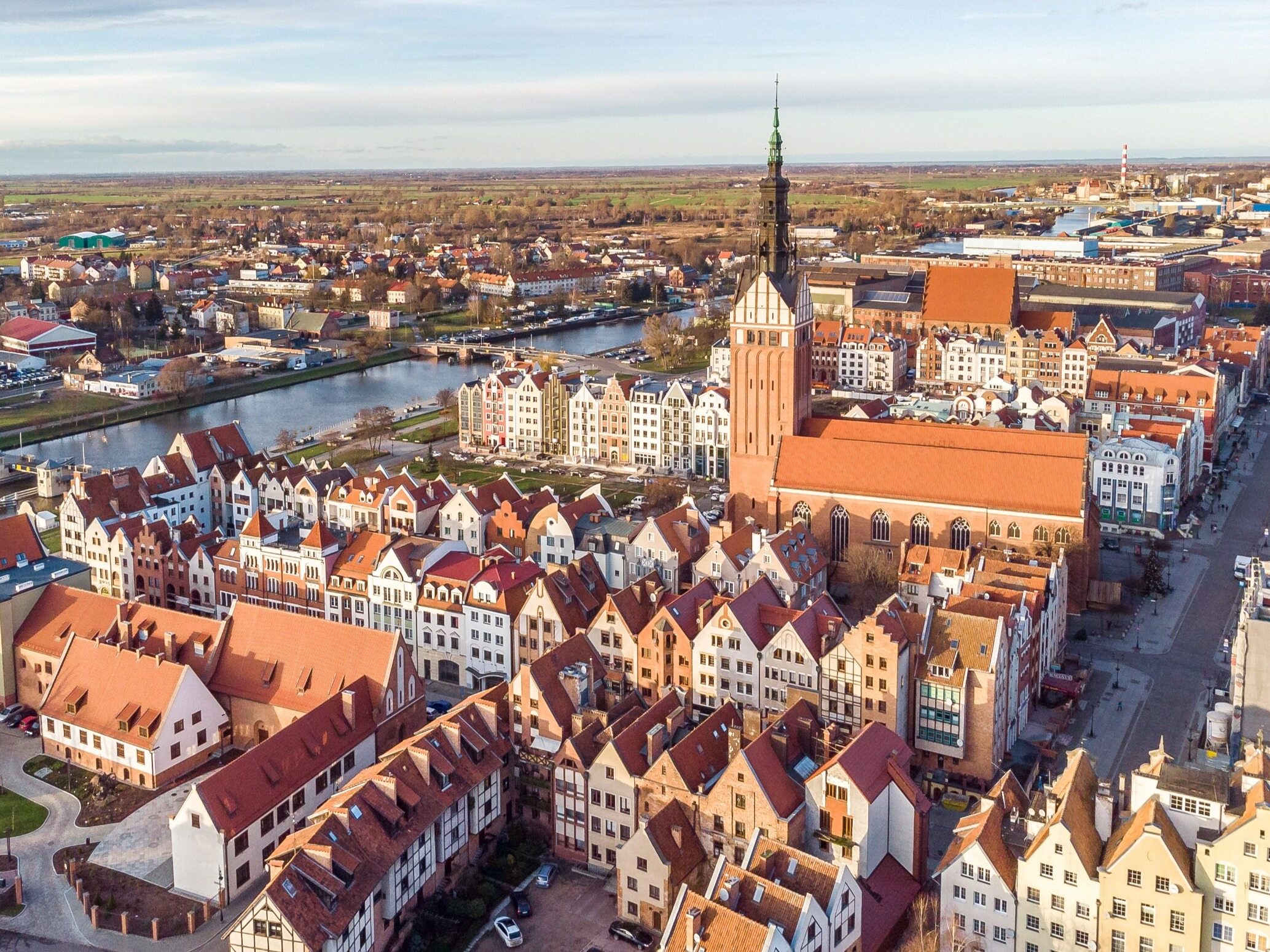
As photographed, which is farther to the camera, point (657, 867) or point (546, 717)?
point (546, 717)

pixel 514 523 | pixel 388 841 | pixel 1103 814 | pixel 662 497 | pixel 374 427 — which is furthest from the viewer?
pixel 374 427

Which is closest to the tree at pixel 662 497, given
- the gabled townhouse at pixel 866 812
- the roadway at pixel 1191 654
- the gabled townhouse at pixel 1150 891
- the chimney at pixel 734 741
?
the roadway at pixel 1191 654

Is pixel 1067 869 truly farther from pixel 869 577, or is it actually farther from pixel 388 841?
A: pixel 869 577

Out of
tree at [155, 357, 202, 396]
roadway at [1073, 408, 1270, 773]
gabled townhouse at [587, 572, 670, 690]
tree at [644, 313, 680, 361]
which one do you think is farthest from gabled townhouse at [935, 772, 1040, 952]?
tree at [155, 357, 202, 396]

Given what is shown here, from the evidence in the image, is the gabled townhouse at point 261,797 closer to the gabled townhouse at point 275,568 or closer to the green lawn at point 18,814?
the green lawn at point 18,814

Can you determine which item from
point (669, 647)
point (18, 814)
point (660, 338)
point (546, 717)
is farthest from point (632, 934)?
point (660, 338)

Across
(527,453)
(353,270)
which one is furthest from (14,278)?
(527,453)
